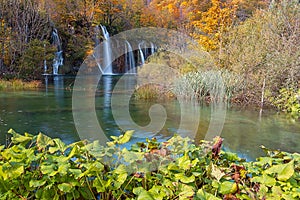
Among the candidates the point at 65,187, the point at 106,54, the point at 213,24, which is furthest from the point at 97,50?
the point at 65,187

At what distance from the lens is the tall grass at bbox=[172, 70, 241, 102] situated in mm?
6793

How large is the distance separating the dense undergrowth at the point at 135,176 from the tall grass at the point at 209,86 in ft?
17.2

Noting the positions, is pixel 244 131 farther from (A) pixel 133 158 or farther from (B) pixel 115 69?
(B) pixel 115 69

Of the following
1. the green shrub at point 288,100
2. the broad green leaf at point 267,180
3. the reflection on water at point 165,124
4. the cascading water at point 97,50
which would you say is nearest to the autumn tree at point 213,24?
the green shrub at point 288,100

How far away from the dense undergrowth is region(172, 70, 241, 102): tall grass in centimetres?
525

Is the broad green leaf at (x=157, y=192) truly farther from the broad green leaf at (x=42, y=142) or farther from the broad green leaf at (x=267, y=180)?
the broad green leaf at (x=42, y=142)

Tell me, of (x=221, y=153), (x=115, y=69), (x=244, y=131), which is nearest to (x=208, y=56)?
(x=244, y=131)

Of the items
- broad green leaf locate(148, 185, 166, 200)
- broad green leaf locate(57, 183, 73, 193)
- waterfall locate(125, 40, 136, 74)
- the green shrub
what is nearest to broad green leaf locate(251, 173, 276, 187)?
broad green leaf locate(148, 185, 166, 200)

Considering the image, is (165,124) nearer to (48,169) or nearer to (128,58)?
(48,169)

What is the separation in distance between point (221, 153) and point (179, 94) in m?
5.60

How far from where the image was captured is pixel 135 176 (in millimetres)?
1459

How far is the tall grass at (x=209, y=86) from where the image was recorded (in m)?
6.79

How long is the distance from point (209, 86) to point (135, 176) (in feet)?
18.6

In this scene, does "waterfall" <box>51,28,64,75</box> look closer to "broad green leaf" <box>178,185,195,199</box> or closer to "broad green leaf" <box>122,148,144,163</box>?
"broad green leaf" <box>122,148,144,163</box>
